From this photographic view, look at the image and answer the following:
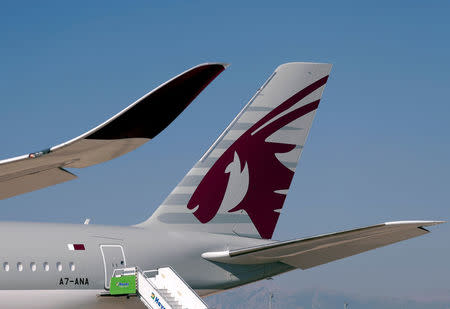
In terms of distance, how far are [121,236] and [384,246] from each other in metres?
6.36

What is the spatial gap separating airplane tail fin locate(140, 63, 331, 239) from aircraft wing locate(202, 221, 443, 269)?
1.58 m

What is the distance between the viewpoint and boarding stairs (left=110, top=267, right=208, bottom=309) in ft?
59.6

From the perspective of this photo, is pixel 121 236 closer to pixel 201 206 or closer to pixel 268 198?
A: pixel 201 206

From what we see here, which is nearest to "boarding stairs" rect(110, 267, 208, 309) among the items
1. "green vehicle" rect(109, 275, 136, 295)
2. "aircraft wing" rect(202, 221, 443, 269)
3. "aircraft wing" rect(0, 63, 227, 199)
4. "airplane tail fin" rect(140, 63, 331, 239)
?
"green vehicle" rect(109, 275, 136, 295)

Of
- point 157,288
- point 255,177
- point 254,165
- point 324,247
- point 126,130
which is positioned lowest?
point 157,288

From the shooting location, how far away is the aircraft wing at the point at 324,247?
16625 millimetres

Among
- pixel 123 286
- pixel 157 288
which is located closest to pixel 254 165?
pixel 157 288

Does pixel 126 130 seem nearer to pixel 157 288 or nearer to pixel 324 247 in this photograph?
pixel 324 247

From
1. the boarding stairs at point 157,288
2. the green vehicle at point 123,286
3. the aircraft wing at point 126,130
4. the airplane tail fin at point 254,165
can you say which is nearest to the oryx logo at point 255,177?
the airplane tail fin at point 254,165

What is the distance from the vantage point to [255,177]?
21750mm

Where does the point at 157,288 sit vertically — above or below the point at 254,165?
below

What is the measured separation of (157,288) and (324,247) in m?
4.10

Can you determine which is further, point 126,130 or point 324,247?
point 324,247

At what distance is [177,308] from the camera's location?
18688 mm
